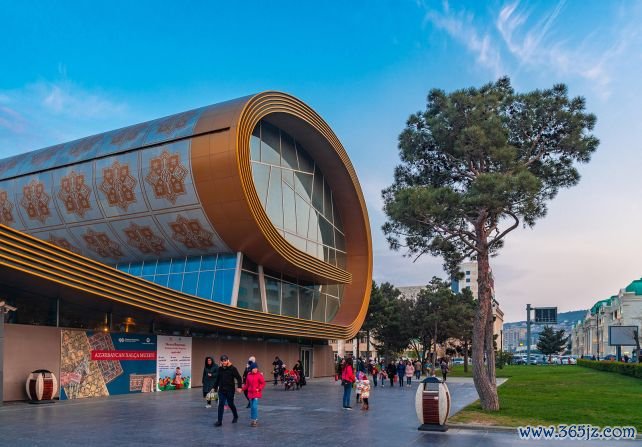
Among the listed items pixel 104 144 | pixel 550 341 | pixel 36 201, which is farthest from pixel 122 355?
pixel 550 341

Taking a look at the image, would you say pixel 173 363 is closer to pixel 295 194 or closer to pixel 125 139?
pixel 125 139

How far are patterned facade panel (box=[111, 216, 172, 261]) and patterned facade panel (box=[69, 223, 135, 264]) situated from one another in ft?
1.88

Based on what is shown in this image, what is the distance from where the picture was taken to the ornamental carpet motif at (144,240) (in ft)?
106

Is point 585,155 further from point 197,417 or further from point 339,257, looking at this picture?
point 339,257

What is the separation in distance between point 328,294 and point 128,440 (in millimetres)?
31157

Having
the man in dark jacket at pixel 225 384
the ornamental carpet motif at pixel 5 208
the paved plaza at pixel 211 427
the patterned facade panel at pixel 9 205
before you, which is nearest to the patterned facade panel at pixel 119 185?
the patterned facade panel at pixel 9 205

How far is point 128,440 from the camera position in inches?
472

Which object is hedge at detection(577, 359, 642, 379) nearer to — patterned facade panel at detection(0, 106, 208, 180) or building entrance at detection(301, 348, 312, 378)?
building entrance at detection(301, 348, 312, 378)

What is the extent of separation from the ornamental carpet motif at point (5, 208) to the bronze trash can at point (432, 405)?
29532 mm

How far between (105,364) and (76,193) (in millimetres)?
12673

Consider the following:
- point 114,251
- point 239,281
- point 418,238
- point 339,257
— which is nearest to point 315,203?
point 339,257

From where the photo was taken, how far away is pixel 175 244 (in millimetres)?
32125

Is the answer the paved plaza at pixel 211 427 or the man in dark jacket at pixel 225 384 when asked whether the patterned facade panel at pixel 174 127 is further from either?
the man in dark jacket at pixel 225 384

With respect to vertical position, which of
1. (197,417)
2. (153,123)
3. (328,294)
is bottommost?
(197,417)
